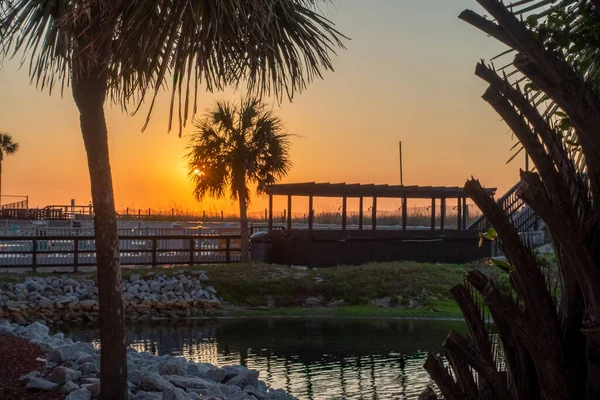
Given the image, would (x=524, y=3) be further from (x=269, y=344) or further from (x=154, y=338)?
(x=154, y=338)

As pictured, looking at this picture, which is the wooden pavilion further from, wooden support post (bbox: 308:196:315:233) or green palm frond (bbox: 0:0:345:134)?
green palm frond (bbox: 0:0:345:134)

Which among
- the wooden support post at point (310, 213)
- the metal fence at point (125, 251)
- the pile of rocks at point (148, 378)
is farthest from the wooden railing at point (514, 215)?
the pile of rocks at point (148, 378)

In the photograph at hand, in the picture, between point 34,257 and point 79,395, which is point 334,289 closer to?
point 34,257

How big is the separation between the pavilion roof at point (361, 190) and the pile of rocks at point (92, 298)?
5365 millimetres

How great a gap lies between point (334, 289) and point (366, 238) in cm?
520

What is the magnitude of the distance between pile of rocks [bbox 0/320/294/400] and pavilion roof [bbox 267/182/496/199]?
15.1 meters

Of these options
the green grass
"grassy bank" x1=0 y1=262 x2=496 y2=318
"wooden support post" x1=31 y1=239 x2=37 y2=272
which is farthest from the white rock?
"wooden support post" x1=31 y1=239 x2=37 y2=272

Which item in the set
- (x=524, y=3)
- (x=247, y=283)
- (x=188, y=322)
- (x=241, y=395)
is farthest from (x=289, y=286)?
(x=524, y=3)

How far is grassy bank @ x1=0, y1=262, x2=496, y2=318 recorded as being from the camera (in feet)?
63.6

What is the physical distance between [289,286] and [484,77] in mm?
18519

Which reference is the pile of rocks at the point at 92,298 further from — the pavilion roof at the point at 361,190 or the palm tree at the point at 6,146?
the palm tree at the point at 6,146

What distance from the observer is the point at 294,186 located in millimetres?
25938

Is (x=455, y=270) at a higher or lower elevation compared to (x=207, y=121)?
lower

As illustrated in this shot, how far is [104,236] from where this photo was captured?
6926mm
